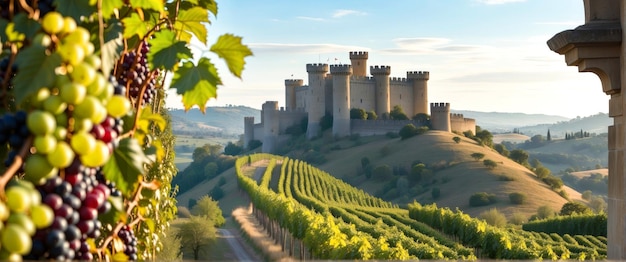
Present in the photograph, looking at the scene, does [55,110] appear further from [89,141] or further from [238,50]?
[238,50]

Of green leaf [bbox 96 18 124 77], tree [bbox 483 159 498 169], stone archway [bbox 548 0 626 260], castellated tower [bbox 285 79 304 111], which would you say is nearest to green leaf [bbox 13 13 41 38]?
green leaf [bbox 96 18 124 77]

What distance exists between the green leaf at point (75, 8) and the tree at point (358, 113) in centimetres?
7172

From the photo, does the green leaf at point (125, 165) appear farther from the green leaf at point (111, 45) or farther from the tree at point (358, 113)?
the tree at point (358, 113)

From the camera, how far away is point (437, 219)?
100ft

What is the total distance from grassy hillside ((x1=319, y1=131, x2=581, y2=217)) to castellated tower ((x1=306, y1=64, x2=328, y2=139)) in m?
4.17

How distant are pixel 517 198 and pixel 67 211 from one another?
181 ft

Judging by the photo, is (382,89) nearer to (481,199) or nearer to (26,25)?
(481,199)

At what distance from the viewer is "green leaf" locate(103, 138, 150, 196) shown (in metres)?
1.49

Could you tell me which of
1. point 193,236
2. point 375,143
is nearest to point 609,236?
point 193,236

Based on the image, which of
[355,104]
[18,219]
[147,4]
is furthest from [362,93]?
[18,219]

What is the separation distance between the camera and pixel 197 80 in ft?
6.24

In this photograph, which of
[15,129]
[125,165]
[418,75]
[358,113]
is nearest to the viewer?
[15,129]

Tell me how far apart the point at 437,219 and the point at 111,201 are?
29.7 m

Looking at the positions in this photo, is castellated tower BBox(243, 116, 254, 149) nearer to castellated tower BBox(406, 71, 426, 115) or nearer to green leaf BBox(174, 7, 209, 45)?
castellated tower BBox(406, 71, 426, 115)
